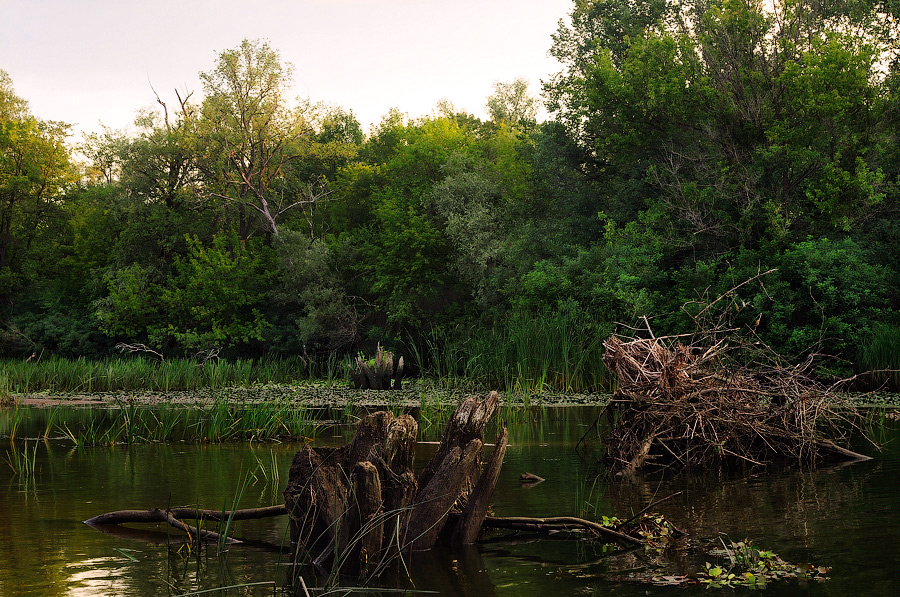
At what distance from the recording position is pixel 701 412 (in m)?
8.48

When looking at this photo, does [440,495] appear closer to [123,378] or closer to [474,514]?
[474,514]

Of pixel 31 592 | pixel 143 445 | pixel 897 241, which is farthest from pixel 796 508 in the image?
pixel 897 241

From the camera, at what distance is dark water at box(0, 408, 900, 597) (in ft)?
15.3

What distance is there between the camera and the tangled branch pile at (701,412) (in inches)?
336

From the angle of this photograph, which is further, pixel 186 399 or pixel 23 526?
pixel 186 399

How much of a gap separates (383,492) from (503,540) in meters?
1.06

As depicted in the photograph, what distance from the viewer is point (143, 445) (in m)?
11.2

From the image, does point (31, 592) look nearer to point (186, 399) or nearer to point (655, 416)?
point (655, 416)

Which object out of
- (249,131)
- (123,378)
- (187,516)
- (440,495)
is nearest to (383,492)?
(440,495)

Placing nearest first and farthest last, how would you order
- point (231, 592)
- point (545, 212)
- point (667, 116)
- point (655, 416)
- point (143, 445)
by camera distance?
point (231, 592), point (655, 416), point (143, 445), point (667, 116), point (545, 212)

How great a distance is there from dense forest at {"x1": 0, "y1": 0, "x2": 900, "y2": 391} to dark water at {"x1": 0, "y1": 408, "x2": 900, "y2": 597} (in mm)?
5905

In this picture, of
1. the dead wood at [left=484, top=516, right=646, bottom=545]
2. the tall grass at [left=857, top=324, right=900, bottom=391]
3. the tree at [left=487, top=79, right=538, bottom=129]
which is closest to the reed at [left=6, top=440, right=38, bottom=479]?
the dead wood at [left=484, top=516, right=646, bottom=545]

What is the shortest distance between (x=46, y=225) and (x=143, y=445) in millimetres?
36970

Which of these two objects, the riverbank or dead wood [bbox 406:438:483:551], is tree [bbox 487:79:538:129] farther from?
dead wood [bbox 406:438:483:551]
